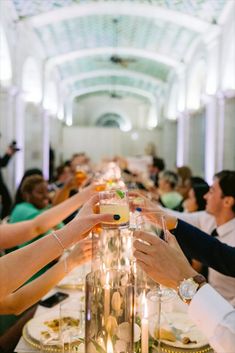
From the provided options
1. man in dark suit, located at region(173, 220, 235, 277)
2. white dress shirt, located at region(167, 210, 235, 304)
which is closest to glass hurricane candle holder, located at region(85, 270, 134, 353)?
man in dark suit, located at region(173, 220, 235, 277)

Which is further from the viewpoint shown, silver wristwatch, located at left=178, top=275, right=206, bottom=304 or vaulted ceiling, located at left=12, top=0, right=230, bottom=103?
vaulted ceiling, located at left=12, top=0, right=230, bottom=103

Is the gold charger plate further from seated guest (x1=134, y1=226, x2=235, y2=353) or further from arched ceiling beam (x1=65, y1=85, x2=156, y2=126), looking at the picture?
arched ceiling beam (x1=65, y1=85, x2=156, y2=126)

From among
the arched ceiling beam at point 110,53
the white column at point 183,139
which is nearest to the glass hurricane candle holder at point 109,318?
the arched ceiling beam at point 110,53

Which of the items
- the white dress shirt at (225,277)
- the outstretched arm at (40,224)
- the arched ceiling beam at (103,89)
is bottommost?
the white dress shirt at (225,277)

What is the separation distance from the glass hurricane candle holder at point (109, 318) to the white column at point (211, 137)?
25.1ft

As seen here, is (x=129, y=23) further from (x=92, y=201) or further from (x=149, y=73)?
(x=92, y=201)

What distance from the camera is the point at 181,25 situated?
8.75m

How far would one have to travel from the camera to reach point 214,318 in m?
1.25

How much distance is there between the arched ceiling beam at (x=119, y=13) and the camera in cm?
781

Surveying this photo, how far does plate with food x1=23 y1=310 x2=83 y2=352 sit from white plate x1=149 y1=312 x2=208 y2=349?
13.4 inches

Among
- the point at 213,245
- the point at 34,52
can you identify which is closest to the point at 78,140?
the point at 34,52

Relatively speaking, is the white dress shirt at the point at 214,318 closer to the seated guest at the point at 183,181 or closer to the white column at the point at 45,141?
the seated guest at the point at 183,181

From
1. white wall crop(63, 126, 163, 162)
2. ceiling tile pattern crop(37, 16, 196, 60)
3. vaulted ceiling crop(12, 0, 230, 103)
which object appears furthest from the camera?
white wall crop(63, 126, 163, 162)

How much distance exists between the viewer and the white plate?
1.72 meters
